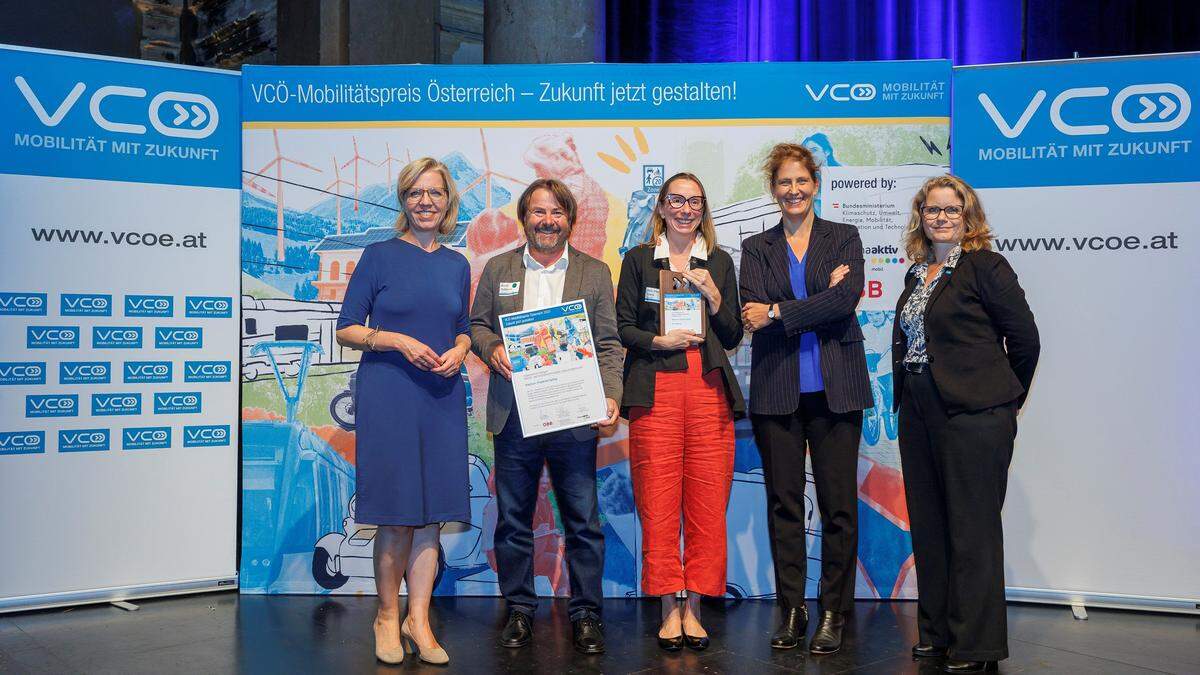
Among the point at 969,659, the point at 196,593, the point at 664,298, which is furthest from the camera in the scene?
the point at 196,593

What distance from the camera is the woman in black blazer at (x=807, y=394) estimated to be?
3432 mm

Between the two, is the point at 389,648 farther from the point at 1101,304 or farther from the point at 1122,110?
the point at 1122,110

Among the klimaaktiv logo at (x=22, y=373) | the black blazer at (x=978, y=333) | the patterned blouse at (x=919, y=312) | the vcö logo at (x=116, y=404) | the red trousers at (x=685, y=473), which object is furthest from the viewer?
the vcö logo at (x=116, y=404)

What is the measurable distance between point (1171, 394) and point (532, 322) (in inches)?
108

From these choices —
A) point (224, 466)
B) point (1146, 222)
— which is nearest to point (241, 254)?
point (224, 466)

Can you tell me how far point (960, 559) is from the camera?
316 cm

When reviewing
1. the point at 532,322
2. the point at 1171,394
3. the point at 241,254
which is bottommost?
the point at 1171,394

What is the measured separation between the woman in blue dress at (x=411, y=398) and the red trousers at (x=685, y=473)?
67 cm

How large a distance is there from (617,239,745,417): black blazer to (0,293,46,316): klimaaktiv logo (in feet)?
8.06

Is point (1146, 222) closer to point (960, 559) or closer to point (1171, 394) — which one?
point (1171, 394)

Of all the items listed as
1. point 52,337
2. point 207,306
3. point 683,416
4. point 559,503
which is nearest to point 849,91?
point 683,416

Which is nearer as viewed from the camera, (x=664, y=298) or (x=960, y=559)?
(x=960, y=559)

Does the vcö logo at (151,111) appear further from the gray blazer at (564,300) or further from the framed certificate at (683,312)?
the framed certificate at (683,312)

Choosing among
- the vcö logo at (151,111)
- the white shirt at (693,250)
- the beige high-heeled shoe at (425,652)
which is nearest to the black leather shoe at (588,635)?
the beige high-heeled shoe at (425,652)
